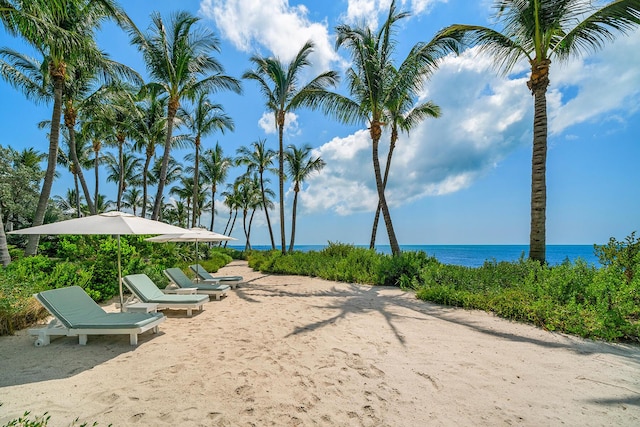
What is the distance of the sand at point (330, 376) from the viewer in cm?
281

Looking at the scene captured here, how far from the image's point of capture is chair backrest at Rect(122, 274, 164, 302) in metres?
6.56

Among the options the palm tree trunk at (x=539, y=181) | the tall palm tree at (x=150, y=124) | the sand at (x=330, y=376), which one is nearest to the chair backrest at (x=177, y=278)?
the sand at (x=330, y=376)

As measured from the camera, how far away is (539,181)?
828cm

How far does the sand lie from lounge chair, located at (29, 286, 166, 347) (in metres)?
0.22

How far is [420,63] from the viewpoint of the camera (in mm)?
11055

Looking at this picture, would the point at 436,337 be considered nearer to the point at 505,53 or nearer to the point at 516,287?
the point at 516,287

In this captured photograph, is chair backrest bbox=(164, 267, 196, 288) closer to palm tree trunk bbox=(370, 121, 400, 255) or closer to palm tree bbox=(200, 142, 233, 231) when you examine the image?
palm tree trunk bbox=(370, 121, 400, 255)

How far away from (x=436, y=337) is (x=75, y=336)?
5.76 metres

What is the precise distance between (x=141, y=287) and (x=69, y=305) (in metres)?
1.80

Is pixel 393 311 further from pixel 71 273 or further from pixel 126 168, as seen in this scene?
pixel 126 168

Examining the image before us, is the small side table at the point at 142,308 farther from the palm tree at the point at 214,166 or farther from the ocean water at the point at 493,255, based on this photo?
the palm tree at the point at 214,166

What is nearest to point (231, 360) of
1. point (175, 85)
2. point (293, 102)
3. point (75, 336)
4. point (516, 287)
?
point (75, 336)

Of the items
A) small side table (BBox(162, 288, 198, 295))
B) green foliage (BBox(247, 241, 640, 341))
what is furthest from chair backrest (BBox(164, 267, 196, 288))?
green foliage (BBox(247, 241, 640, 341))

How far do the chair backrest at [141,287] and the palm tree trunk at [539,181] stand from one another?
9.67m
